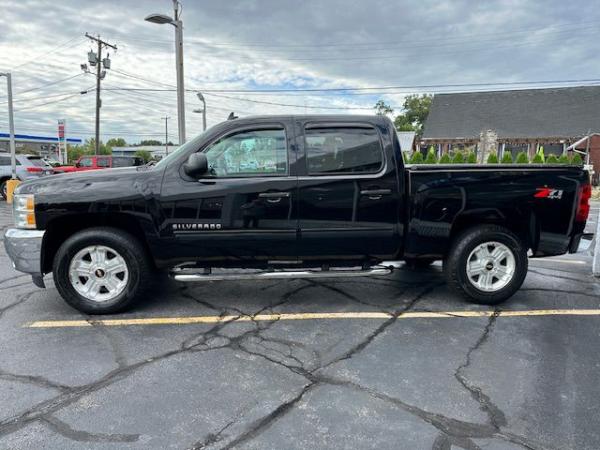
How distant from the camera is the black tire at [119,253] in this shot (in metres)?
4.33

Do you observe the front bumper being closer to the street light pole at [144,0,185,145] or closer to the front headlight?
the front headlight

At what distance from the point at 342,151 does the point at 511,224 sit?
6.25 feet

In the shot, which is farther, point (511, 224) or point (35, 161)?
point (35, 161)

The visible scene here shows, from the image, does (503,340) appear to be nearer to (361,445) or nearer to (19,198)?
(361,445)

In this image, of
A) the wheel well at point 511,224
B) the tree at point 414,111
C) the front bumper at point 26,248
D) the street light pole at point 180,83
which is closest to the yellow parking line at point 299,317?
the front bumper at point 26,248

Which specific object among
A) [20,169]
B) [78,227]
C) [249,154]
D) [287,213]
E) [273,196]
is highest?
[249,154]

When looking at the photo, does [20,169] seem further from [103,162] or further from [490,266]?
[490,266]

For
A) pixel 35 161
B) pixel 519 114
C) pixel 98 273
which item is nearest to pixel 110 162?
pixel 35 161

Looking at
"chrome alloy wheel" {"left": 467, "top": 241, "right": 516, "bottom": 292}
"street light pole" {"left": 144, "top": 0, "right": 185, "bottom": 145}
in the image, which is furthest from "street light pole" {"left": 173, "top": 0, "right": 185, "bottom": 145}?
"chrome alloy wheel" {"left": 467, "top": 241, "right": 516, "bottom": 292}

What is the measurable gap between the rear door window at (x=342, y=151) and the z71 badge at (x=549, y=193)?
1598mm

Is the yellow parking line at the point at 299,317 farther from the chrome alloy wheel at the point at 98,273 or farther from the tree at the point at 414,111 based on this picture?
the tree at the point at 414,111

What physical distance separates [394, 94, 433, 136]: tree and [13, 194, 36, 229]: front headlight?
64.2m

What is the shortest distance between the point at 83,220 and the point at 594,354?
4587 millimetres

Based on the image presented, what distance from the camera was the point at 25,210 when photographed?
4277 mm
